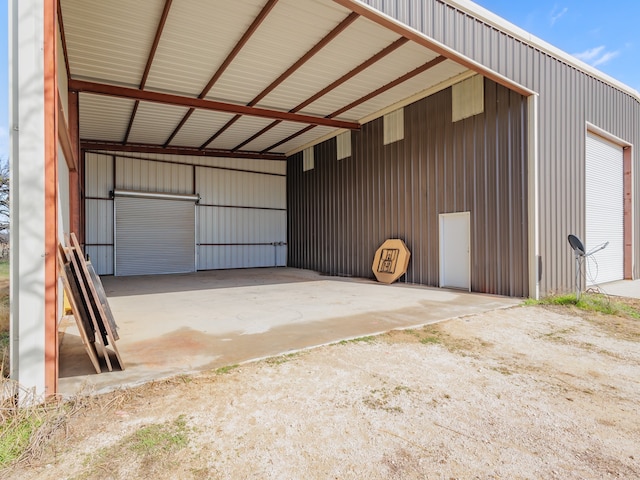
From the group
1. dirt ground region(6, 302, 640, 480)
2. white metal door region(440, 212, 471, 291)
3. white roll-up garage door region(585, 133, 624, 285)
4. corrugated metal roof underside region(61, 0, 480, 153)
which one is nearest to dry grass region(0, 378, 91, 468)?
dirt ground region(6, 302, 640, 480)

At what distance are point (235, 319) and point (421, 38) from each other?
5.39m

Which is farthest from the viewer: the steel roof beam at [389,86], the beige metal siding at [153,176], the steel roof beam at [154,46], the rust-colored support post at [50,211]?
the beige metal siding at [153,176]

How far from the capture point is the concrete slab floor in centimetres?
360

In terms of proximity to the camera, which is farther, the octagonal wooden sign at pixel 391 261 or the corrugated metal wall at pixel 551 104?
the octagonal wooden sign at pixel 391 261

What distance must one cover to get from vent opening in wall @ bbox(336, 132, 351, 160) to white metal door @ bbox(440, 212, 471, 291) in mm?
4548

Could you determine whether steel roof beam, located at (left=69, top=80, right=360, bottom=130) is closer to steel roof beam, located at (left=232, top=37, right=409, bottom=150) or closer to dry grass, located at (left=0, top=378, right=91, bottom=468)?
steel roof beam, located at (left=232, top=37, right=409, bottom=150)

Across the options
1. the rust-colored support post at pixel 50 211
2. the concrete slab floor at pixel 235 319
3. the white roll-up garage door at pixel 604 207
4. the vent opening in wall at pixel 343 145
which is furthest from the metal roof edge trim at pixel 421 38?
the vent opening in wall at pixel 343 145

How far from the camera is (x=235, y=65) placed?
797 cm

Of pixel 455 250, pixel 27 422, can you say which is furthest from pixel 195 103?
pixel 27 422

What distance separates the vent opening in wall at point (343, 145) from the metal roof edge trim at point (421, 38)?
224 inches

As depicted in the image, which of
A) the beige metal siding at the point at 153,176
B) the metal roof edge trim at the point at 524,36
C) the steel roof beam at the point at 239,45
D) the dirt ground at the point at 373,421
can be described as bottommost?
the dirt ground at the point at 373,421

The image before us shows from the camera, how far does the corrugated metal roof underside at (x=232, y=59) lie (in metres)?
6.18

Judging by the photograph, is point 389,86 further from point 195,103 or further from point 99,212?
point 99,212

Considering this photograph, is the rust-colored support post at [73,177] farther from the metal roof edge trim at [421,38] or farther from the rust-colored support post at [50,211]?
the metal roof edge trim at [421,38]
